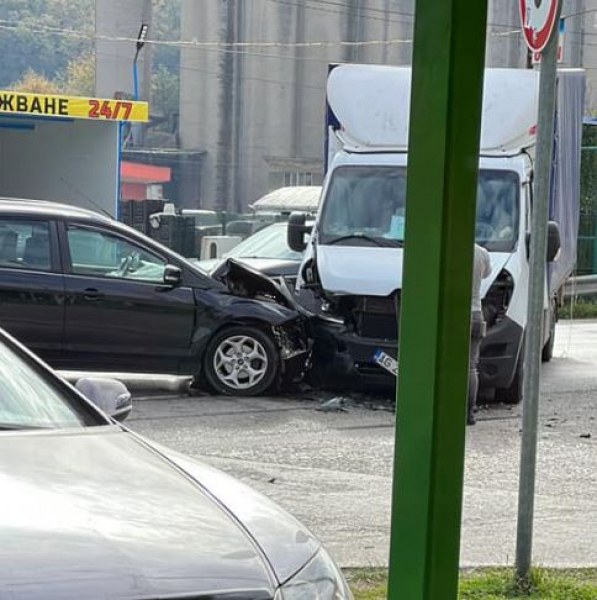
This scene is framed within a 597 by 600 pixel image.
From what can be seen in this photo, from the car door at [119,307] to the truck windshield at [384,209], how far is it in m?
1.71

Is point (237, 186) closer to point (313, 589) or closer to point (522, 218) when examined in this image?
point (522, 218)

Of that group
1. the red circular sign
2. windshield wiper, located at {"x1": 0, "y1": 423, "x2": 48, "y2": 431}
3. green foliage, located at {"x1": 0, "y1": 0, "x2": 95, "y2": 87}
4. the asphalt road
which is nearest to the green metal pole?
windshield wiper, located at {"x1": 0, "y1": 423, "x2": 48, "y2": 431}

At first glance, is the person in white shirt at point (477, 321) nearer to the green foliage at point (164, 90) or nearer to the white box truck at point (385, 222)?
the white box truck at point (385, 222)

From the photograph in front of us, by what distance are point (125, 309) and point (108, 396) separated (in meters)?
6.28

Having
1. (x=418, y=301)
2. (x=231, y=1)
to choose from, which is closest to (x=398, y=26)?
(x=231, y=1)

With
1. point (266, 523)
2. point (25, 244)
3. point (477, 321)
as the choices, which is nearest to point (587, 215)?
point (477, 321)

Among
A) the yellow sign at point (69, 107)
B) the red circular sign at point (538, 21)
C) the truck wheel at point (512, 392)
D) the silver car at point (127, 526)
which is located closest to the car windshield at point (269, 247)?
the truck wheel at point (512, 392)

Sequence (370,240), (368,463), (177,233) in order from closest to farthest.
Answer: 1. (368,463)
2. (370,240)
3. (177,233)

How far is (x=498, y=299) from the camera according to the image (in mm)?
11188

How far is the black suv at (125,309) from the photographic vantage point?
35.8 feet

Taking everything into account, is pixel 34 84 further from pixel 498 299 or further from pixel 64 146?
pixel 498 299

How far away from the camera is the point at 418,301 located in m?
3.37

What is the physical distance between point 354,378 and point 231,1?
59.1 meters

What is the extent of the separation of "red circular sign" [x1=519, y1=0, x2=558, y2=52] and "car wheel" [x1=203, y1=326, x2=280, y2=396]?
5898mm
